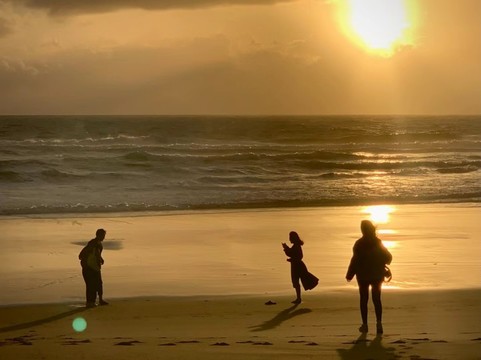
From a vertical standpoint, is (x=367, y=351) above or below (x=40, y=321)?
below

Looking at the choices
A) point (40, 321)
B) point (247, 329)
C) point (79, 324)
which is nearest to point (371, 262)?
point (247, 329)

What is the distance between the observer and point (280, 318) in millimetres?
12383

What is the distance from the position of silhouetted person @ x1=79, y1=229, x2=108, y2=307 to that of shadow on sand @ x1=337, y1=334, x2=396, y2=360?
15.1 feet

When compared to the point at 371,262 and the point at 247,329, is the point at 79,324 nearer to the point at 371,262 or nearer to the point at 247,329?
the point at 247,329

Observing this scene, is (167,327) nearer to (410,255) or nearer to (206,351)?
(206,351)

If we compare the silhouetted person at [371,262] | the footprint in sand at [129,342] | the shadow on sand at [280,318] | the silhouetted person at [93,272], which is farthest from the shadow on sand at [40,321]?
the silhouetted person at [371,262]

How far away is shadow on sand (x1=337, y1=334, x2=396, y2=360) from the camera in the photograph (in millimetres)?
9648

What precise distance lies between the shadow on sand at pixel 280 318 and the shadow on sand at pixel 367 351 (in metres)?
1.55

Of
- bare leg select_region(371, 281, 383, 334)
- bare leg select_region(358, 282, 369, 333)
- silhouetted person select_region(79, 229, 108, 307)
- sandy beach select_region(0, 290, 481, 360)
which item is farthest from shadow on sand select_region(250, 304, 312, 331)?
silhouetted person select_region(79, 229, 108, 307)

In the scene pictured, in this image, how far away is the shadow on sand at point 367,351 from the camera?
9.65m

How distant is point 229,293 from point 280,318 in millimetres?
2444

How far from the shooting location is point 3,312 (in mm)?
13195

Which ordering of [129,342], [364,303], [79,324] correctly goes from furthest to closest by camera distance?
[79,324] < [364,303] < [129,342]

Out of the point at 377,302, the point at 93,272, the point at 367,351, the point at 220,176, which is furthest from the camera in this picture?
the point at 220,176
